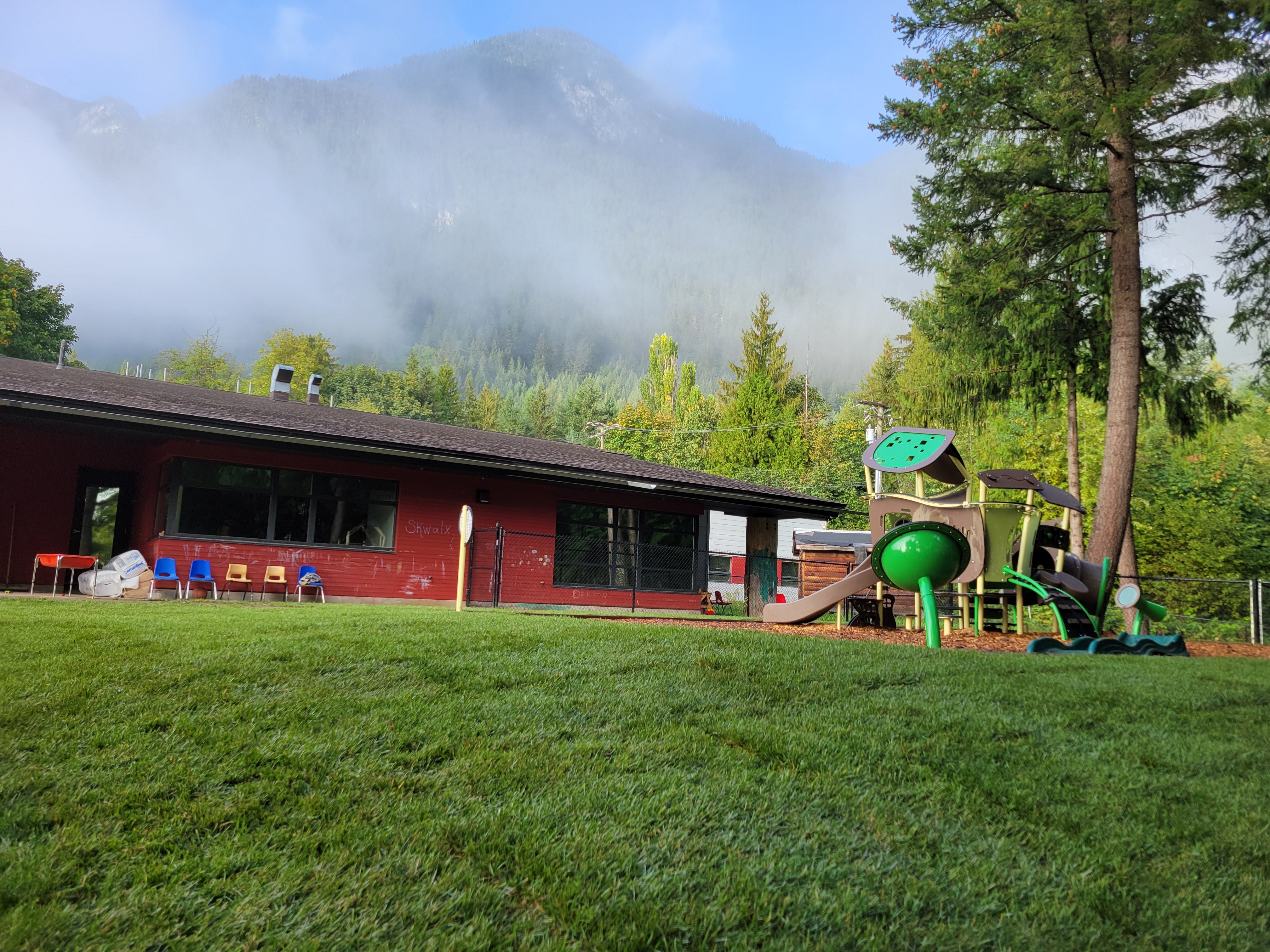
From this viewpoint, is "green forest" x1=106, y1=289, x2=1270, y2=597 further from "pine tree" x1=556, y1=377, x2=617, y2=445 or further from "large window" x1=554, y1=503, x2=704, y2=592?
"large window" x1=554, y1=503, x2=704, y2=592

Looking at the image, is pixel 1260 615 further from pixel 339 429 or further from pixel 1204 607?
pixel 339 429

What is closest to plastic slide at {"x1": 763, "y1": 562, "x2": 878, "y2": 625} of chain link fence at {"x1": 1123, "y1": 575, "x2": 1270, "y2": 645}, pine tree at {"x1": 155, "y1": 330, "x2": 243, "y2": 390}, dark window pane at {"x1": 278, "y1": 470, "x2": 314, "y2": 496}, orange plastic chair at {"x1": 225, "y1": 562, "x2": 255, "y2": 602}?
chain link fence at {"x1": 1123, "y1": 575, "x2": 1270, "y2": 645}

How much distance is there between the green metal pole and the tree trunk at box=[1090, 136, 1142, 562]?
4272 mm

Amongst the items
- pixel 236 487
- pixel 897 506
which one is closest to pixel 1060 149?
pixel 897 506

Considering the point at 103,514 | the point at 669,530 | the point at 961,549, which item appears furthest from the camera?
the point at 669,530

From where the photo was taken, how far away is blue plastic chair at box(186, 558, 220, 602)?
1276 centimetres

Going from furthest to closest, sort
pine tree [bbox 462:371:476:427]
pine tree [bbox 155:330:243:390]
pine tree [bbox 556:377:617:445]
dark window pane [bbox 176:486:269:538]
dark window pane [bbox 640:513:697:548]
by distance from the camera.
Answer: pine tree [bbox 462:371:476:427] < pine tree [bbox 556:377:617:445] < pine tree [bbox 155:330:243:390] < dark window pane [bbox 640:513:697:548] < dark window pane [bbox 176:486:269:538]

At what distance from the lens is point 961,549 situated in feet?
25.9

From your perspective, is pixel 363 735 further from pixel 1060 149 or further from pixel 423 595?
pixel 1060 149

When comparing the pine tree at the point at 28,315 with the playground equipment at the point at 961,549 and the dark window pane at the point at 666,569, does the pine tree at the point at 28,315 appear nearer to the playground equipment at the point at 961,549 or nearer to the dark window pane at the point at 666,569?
the dark window pane at the point at 666,569

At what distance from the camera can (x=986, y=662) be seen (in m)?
6.07

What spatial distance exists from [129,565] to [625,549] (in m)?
9.55

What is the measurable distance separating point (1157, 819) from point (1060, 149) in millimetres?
11735

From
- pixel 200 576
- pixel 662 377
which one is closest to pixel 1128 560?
pixel 200 576
